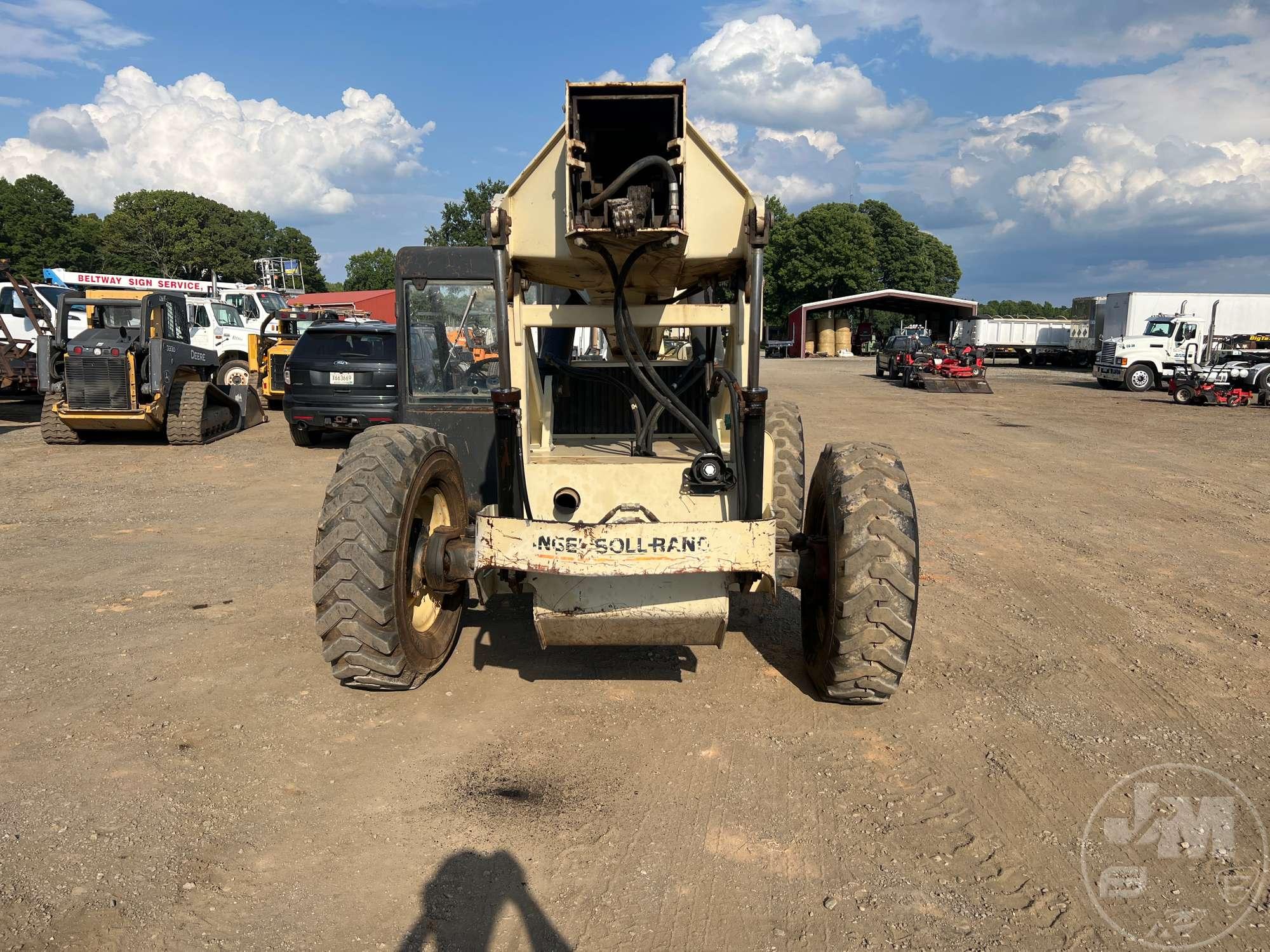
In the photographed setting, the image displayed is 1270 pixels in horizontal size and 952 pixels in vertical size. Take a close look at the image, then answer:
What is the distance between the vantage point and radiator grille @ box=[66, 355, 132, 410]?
12.7 m

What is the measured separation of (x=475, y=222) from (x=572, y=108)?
73478mm

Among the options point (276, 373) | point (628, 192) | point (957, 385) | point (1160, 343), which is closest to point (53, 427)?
point (276, 373)

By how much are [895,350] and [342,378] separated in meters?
24.2

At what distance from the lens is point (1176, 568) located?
671 cm

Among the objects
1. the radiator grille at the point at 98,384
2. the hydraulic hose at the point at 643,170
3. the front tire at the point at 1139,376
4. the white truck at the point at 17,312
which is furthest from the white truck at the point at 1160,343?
the white truck at the point at 17,312

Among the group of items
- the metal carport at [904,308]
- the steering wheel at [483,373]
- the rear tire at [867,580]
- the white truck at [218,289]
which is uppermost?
the metal carport at [904,308]

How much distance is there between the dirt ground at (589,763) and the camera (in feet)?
8.99

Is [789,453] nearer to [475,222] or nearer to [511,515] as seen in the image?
[511,515]

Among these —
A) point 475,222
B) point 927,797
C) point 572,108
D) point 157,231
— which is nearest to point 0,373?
point 572,108

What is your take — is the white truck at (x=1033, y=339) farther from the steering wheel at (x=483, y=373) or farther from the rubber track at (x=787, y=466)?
the rubber track at (x=787, y=466)

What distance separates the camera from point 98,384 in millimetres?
12750

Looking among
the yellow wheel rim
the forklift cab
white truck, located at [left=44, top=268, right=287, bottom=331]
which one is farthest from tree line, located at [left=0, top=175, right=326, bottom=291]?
the yellow wheel rim

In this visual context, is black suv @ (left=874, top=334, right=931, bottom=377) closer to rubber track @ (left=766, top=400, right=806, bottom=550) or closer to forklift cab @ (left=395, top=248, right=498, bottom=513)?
forklift cab @ (left=395, top=248, right=498, bottom=513)

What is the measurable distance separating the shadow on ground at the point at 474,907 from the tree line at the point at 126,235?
70020 mm
